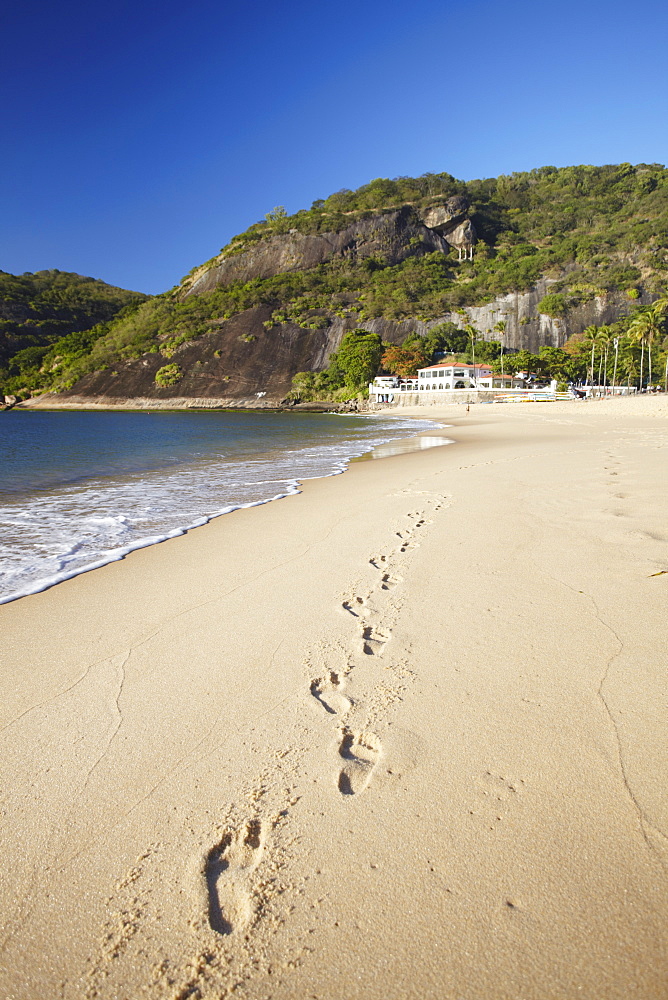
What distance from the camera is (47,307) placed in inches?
5930

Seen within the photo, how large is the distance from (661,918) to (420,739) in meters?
1.12

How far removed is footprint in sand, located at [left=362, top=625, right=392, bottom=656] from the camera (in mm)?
3477

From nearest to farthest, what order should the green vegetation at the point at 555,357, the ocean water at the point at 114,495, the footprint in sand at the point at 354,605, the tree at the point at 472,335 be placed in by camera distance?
1. the footprint in sand at the point at 354,605
2. the ocean water at the point at 114,495
3. the green vegetation at the point at 555,357
4. the tree at the point at 472,335

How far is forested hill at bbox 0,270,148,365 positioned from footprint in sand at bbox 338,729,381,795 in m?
153

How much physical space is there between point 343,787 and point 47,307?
590 feet

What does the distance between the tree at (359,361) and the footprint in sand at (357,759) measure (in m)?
91.3

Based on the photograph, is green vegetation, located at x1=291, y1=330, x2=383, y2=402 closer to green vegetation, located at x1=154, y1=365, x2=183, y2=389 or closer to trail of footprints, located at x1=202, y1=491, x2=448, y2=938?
green vegetation, located at x1=154, y1=365, x2=183, y2=389

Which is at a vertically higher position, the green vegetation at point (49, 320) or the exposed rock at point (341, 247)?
the exposed rock at point (341, 247)

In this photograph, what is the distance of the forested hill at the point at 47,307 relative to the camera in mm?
136500

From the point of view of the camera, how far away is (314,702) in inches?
114

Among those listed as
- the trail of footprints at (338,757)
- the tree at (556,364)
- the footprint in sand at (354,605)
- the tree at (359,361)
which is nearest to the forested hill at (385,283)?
the tree at (359,361)

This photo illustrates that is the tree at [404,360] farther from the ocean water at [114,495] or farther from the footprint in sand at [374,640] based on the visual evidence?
the footprint in sand at [374,640]

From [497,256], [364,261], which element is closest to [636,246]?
[497,256]

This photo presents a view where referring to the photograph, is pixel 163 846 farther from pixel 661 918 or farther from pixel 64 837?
pixel 661 918
